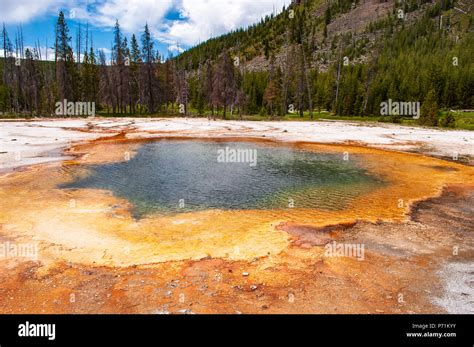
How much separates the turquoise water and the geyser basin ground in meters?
0.44

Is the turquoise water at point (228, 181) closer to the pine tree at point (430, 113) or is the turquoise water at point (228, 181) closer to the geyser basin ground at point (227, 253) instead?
the geyser basin ground at point (227, 253)

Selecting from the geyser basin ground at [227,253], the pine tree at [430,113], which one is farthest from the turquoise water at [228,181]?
the pine tree at [430,113]

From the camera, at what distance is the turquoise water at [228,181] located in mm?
13086

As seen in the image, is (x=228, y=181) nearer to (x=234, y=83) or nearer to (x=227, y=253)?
(x=227, y=253)

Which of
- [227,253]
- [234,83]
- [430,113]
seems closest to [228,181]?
[227,253]

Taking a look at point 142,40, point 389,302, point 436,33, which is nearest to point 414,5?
point 436,33

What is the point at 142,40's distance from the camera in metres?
70.2

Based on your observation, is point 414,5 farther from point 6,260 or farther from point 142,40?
point 6,260

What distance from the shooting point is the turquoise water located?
13086mm

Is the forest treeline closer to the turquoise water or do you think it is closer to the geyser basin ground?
the turquoise water

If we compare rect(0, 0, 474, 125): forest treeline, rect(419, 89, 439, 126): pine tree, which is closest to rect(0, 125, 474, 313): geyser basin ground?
rect(419, 89, 439, 126): pine tree

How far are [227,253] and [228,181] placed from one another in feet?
27.0

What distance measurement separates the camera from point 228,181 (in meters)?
16.5

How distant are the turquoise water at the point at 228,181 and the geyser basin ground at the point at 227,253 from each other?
1.45ft
